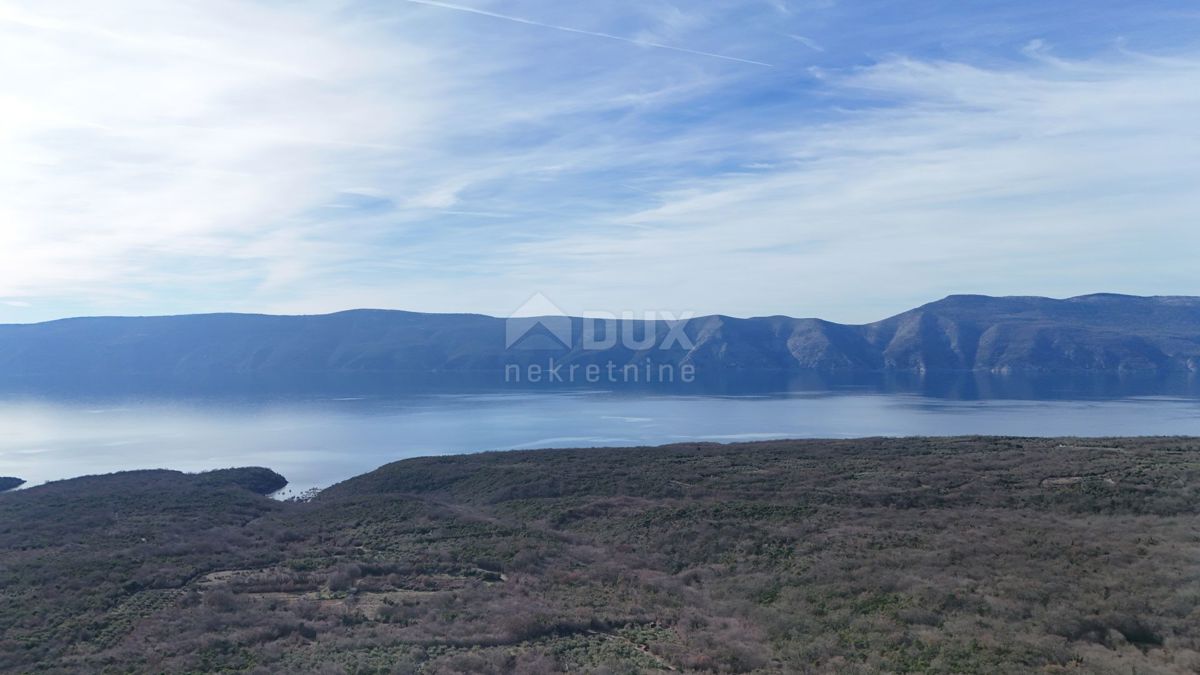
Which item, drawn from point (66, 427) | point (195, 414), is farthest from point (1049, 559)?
point (195, 414)

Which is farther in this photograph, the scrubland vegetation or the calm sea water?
the calm sea water

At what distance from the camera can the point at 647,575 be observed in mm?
20766

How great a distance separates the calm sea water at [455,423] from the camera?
2462 inches

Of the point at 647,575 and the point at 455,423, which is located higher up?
the point at 647,575

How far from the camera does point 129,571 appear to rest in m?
20.4

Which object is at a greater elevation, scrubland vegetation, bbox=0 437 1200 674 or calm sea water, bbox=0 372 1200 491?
scrubland vegetation, bbox=0 437 1200 674

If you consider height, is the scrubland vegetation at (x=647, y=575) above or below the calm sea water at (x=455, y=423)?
above

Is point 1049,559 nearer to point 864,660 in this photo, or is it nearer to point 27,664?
point 864,660

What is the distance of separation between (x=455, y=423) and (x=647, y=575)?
67382 mm

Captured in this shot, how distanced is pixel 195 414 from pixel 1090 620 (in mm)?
105989

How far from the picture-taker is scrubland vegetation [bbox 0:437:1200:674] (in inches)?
547

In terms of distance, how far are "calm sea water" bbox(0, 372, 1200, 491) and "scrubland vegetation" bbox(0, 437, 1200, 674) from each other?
24.8 meters

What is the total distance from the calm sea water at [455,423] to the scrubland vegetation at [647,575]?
2482 centimetres

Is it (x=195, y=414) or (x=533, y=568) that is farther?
(x=195, y=414)
